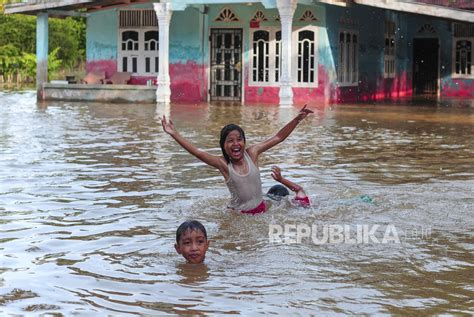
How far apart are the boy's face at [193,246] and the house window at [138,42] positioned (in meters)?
21.3

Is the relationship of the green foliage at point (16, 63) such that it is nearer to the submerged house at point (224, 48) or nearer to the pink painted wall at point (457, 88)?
the submerged house at point (224, 48)

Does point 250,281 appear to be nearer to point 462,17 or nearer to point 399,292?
point 399,292

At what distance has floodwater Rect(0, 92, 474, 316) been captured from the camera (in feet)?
16.6

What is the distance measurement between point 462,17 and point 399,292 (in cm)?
1768

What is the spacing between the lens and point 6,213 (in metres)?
7.65

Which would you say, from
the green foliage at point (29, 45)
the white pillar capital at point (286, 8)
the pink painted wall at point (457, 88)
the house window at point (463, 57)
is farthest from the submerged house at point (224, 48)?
the green foliage at point (29, 45)

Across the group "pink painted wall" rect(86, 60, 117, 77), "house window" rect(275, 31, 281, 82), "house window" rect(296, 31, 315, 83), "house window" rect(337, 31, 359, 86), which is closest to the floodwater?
"house window" rect(296, 31, 315, 83)

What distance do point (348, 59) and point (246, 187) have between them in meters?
19.4

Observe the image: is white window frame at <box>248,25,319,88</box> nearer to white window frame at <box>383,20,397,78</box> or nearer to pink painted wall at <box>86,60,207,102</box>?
pink painted wall at <box>86,60,207,102</box>

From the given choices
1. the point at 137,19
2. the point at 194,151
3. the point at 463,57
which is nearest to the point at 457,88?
the point at 463,57

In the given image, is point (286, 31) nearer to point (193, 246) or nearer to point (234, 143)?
point (234, 143)

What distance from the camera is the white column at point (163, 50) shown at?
24.0 metres

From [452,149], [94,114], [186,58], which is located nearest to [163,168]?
[452,149]

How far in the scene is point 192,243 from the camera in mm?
5906
